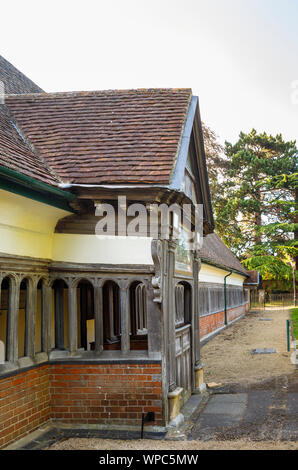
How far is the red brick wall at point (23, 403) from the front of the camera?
5855 millimetres

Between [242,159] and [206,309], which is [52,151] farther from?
[242,159]

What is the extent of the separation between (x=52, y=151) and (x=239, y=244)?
3996 centimetres

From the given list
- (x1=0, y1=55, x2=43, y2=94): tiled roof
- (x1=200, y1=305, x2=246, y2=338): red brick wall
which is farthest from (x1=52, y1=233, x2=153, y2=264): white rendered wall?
(x1=200, y1=305, x2=246, y2=338): red brick wall

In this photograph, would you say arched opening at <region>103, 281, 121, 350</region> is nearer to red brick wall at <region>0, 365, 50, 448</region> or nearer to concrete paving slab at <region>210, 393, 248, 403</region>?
concrete paving slab at <region>210, 393, 248, 403</region>

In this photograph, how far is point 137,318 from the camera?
40.7ft

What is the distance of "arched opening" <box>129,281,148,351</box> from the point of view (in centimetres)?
973

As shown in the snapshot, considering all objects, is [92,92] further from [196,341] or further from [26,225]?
[196,341]

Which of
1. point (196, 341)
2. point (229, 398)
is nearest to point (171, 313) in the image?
point (196, 341)

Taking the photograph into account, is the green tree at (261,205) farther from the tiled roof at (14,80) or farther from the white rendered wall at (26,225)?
the white rendered wall at (26,225)

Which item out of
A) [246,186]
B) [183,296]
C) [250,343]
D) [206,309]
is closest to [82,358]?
[183,296]

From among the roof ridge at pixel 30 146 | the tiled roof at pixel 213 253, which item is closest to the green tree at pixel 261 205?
the tiled roof at pixel 213 253

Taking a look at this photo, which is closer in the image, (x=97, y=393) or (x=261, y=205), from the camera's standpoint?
(x=97, y=393)

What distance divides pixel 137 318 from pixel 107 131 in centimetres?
583

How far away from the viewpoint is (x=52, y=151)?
306 inches
